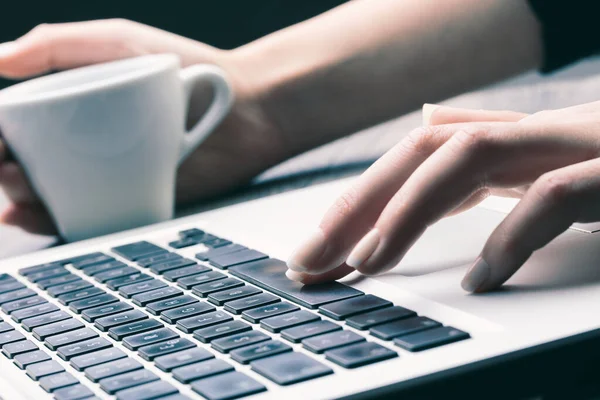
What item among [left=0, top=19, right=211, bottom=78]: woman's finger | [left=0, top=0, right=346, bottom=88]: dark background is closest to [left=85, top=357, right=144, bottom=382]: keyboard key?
[left=0, top=19, right=211, bottom=78]: woman's finger

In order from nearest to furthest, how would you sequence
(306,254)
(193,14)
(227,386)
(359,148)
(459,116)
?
(227,386) → (306,254) → (459,116) → (359,148) → (193,14)

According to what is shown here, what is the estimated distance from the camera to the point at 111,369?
1.04 ft

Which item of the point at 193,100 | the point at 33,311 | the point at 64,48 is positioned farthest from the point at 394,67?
the point at 33,311

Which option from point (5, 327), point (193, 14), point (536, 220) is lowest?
point (5, 327)

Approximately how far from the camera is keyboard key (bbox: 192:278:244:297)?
41 cm

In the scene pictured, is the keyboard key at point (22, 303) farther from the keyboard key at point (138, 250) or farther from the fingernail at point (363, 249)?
the fingernail at point (363, 249)

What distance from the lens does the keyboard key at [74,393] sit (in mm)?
298

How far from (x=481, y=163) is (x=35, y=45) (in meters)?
0.50

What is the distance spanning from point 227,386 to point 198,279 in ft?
0.50

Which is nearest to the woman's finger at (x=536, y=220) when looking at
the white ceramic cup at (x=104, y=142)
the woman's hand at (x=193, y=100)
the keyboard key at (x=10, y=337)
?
the keyboard key at (x=10, y=337)

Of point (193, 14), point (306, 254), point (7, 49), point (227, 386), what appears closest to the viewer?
point (227, 386)

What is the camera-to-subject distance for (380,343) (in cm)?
31

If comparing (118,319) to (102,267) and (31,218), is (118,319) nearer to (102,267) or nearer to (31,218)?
(102,267)

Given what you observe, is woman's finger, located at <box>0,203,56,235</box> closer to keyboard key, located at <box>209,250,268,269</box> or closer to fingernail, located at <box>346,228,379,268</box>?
keyboard key, located at <box>209,250,268,269</box>
